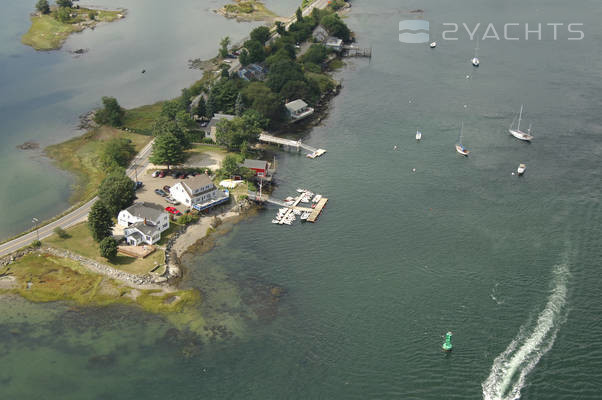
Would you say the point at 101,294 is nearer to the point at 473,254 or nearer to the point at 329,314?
the point at 329,314

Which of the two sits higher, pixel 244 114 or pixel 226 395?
pixel 244 114

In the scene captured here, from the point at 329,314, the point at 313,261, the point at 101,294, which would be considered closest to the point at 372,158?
the point at 313,261

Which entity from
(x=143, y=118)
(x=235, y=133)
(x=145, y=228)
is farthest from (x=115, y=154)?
(x=145, y=228)

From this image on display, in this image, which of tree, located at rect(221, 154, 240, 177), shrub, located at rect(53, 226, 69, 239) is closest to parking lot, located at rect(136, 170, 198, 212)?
tree, located at rect(221, 154, 240, 177)

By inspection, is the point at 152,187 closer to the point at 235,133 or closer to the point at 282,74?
the point at 235,133

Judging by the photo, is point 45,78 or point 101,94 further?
point 45,78

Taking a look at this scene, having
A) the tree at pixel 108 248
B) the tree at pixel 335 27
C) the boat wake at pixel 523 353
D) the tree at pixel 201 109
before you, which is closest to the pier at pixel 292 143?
the tree at pixel 201 109
